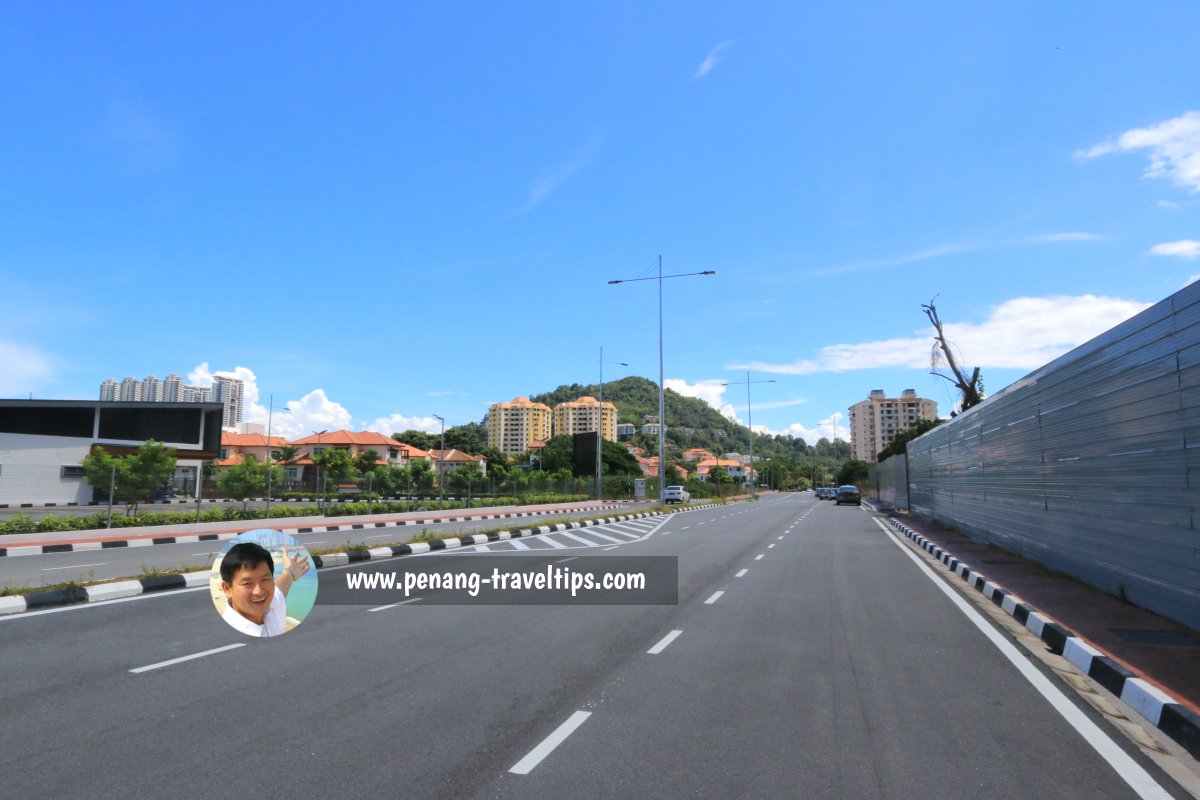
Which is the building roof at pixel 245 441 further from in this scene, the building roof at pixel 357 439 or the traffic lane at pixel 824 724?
the traffic lane at pixel 824 724

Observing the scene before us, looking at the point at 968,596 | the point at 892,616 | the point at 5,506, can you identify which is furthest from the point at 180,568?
the point at 5,506

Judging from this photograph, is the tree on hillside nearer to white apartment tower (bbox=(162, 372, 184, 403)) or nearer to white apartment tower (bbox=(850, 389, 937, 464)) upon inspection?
white apartment tower (bbox=(162, 372, 184, 403))

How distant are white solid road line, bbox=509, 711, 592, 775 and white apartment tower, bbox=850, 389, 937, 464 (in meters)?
173

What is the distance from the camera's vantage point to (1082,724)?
5395 mm

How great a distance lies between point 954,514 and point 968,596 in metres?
14.0

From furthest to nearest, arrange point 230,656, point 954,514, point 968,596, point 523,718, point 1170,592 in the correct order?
point 954,514, point 968,596, point 1170,592, point 230,656, point 523,718

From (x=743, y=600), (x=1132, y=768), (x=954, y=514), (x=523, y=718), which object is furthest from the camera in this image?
(x=954, y=514)

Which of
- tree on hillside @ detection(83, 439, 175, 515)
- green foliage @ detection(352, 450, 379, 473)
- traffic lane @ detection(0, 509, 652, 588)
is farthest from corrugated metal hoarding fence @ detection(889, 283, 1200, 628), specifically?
green foliage @ detection(352, 450, 379, 473)

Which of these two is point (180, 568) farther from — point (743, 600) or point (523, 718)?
point (523, 718)

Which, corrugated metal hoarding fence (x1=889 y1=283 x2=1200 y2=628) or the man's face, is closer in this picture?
the man's face

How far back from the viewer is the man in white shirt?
6.23 metres

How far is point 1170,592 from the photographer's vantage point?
865 cm

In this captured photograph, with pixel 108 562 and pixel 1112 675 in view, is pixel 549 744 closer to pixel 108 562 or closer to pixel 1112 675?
pixel 1112 675

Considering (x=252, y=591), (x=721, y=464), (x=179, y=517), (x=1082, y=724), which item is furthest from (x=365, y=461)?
(x=721, y=464)
